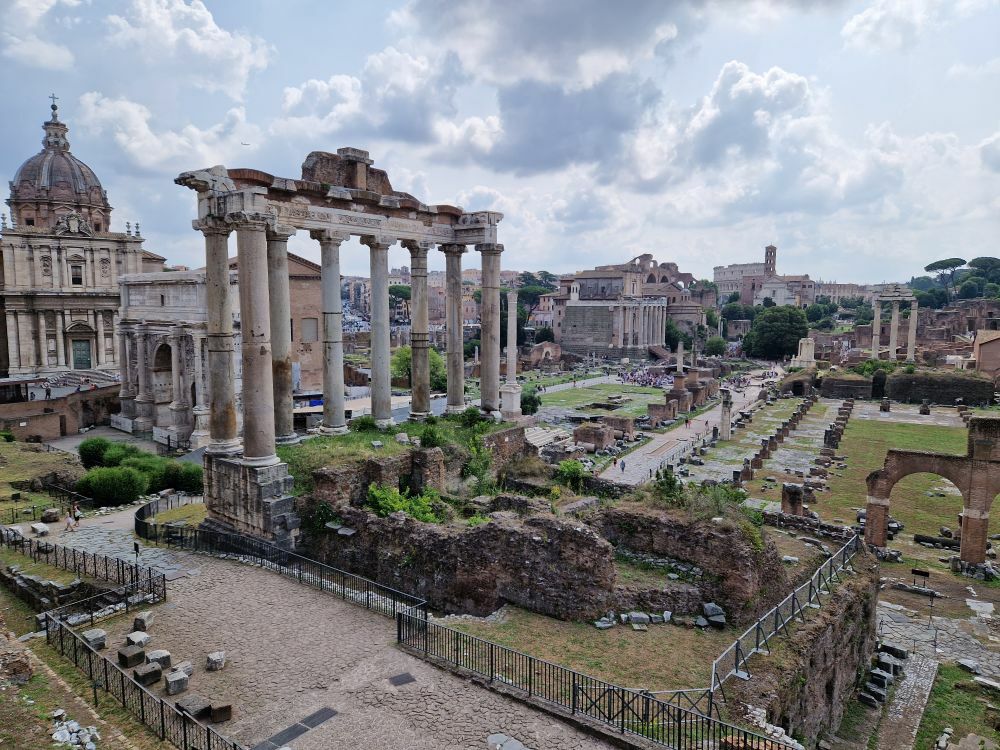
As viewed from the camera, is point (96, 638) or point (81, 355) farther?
point (81, 355)

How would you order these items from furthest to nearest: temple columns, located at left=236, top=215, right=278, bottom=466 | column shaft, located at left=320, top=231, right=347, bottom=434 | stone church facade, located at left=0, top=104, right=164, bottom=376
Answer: stone church facade, located at left=0, top=104, right=164, bottom=376 < column shaft, located at left=320, top=231, right=347, bottom=434 < temple columns, located at left=236, top=215, right=278, bottom=466

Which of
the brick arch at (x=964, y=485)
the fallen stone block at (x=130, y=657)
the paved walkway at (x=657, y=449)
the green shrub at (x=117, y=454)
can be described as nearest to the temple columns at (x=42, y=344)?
the green shrub at (x=117, y=454)

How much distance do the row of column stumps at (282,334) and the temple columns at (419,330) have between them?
3 centimetres

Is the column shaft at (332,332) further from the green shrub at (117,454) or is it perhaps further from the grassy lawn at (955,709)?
the grassy lawn at (955,709)

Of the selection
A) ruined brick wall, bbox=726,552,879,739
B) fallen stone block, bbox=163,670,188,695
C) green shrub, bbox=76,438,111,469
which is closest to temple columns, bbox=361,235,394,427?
fallen stone block, bbox=163,670,188,695

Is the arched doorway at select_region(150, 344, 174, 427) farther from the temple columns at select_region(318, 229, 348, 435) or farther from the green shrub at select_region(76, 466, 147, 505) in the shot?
the temple columns at select_region(318, 229, 348, 435)

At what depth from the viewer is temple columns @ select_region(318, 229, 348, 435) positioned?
1866 cm

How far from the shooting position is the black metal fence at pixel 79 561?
44.4 feet

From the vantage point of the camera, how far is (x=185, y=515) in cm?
1894

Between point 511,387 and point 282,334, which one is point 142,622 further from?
point 511,387

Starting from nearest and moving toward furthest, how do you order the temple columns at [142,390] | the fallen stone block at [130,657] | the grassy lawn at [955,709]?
the fallen stone block at [130,657] < the grassy lawn at [955,709] < the temple columns at [142,390]

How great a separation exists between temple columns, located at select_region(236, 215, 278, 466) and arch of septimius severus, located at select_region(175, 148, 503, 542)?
2cm

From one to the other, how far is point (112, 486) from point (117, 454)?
6478 millimetres

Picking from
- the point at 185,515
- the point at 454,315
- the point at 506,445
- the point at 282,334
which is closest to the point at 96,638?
the point at 185,515
